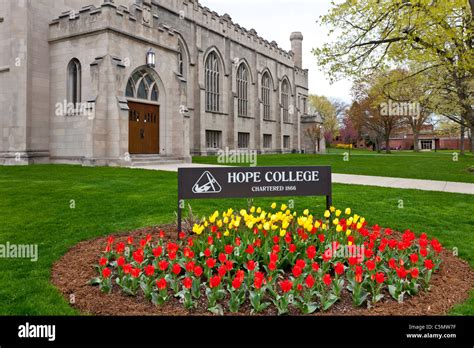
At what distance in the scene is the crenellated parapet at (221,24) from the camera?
95.6 ft

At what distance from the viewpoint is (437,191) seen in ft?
34.9

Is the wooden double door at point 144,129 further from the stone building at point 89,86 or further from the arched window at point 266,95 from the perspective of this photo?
the arched window at point 266,95

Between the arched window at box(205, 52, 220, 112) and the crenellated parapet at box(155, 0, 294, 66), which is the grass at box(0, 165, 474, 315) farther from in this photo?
the arched window at box(205, 52, 220, 112)

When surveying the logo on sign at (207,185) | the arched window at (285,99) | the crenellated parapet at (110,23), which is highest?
the arched window at (285,99)

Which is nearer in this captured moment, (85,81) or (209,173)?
(209,173)

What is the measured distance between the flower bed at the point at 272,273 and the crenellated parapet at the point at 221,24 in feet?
87.5

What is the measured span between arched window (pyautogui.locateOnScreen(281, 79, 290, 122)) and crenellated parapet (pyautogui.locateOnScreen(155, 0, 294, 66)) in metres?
3.61

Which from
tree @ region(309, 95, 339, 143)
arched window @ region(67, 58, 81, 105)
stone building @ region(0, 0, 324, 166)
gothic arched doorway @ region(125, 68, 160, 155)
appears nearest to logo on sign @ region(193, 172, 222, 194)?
stone building @ region(0, 0, 324, 166)

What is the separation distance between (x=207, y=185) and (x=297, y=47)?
5056cm

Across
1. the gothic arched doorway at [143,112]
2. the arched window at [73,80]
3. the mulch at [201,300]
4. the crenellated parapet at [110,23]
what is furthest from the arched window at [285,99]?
the mulch at [201,300]

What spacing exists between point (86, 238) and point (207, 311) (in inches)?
126
